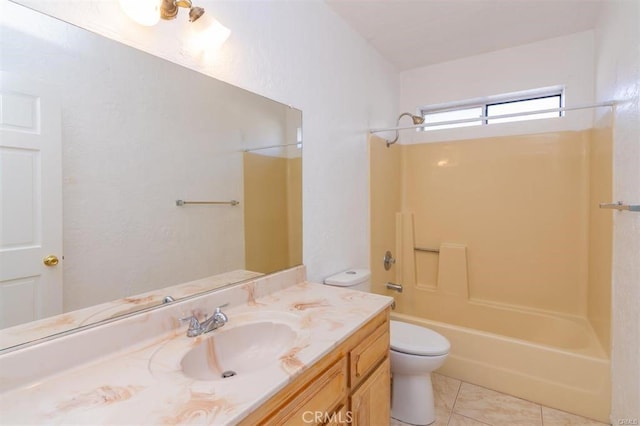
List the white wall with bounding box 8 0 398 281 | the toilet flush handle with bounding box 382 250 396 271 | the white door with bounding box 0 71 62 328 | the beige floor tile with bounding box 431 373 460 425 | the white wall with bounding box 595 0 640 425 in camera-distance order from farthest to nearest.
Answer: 1. the toilet flush handle with bounding box 382 250 396 271
2. the beige floor tile with bounding box 431 373 460 425
3. the white wall with bounding box 595 0 640 425
4. the white wall with bounding box 8 0 398 281
5. the white door with bounding box 0 71 62 328

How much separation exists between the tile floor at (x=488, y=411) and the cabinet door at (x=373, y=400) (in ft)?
2.01

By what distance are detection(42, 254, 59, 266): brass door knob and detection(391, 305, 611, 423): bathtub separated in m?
2.07

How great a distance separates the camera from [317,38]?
1815 mm

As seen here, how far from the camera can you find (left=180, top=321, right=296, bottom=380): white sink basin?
0.93 meters

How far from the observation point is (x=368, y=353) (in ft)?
3.84

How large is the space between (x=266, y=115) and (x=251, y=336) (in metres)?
0.99

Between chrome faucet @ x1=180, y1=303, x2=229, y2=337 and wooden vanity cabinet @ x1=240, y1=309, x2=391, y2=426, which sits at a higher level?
chrome faucet @ x1=180, y1=303, x2=229, y2=337

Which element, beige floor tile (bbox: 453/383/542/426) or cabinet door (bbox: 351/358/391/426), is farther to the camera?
beige floor tile (bbox: 453/383/542/426)

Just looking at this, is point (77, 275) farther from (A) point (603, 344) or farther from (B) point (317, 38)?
(A) point (603, 344)

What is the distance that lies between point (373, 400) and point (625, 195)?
1.55 metres

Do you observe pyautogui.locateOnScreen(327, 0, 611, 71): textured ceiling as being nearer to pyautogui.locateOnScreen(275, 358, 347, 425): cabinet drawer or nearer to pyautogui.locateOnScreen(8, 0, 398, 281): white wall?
pyautogui.locateOnScreen(8, 0, 398, 281): white wall

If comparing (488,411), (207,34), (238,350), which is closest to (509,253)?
(488,411)

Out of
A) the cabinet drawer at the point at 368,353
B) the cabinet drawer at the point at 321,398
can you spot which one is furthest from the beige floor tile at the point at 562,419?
the cabinet drawer at the point at 321,398

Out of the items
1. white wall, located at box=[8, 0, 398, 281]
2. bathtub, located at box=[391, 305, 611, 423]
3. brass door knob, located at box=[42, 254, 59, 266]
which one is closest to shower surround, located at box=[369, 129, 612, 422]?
bathtub, located at box=[391, 305, 611, 423]
